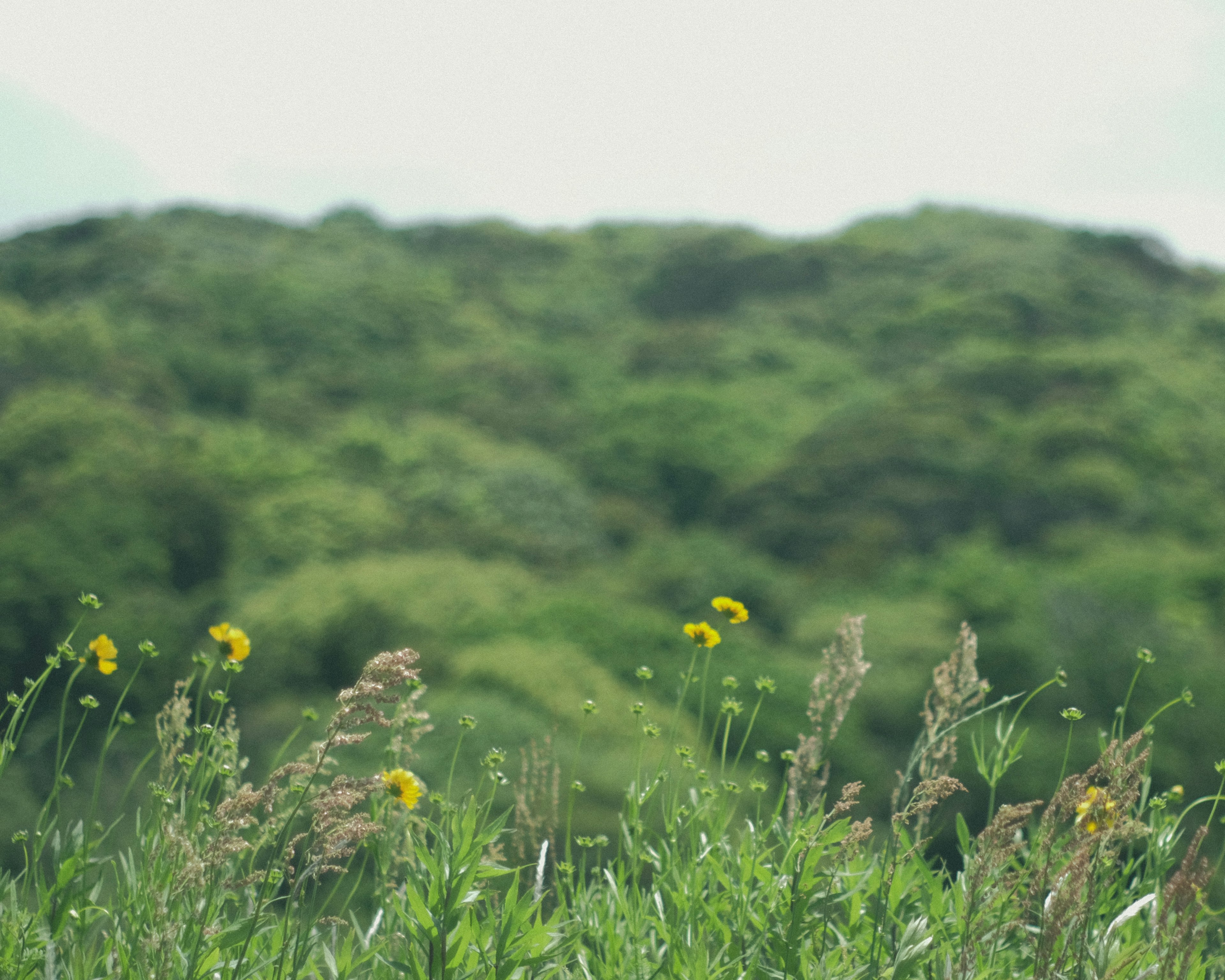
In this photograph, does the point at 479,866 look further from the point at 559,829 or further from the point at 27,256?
the point at 27,256

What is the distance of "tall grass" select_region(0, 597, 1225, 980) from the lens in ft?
5.18

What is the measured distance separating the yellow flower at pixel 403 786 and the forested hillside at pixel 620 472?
1.77m

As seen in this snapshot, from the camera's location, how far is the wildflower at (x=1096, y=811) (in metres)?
1.66

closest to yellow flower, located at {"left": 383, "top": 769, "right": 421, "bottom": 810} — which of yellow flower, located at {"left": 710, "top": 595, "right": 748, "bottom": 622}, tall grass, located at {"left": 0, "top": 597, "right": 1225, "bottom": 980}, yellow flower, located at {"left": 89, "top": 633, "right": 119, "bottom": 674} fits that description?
tall grass, located at {"left": 0, "top": 597, "right": 1225, "bottom": 980}

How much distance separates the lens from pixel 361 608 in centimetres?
764

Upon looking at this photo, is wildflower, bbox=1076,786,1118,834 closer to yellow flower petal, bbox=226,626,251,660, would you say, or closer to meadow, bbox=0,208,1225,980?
meadow, bbox=0,208,1225,980

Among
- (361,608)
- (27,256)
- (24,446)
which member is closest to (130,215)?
(27,256)

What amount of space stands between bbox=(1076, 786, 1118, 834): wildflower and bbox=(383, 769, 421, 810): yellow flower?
1.17 meters

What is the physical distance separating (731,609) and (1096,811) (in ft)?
2.81

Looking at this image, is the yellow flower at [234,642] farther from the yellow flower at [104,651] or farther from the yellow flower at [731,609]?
the yellow flower at [731,609]

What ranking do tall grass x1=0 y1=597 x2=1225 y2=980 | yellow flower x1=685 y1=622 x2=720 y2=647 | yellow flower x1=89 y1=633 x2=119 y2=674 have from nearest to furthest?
tall grass x1=0 y1=597 x2=1225 y2=980
yellow flower x1=89 y1=633 x2=119 y2=674
yellow flower x1=685 y1=622 x2=720 y2=647

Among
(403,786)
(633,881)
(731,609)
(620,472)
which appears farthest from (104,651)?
(620,472)

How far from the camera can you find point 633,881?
201cm

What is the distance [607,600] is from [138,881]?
6612 millimetres
